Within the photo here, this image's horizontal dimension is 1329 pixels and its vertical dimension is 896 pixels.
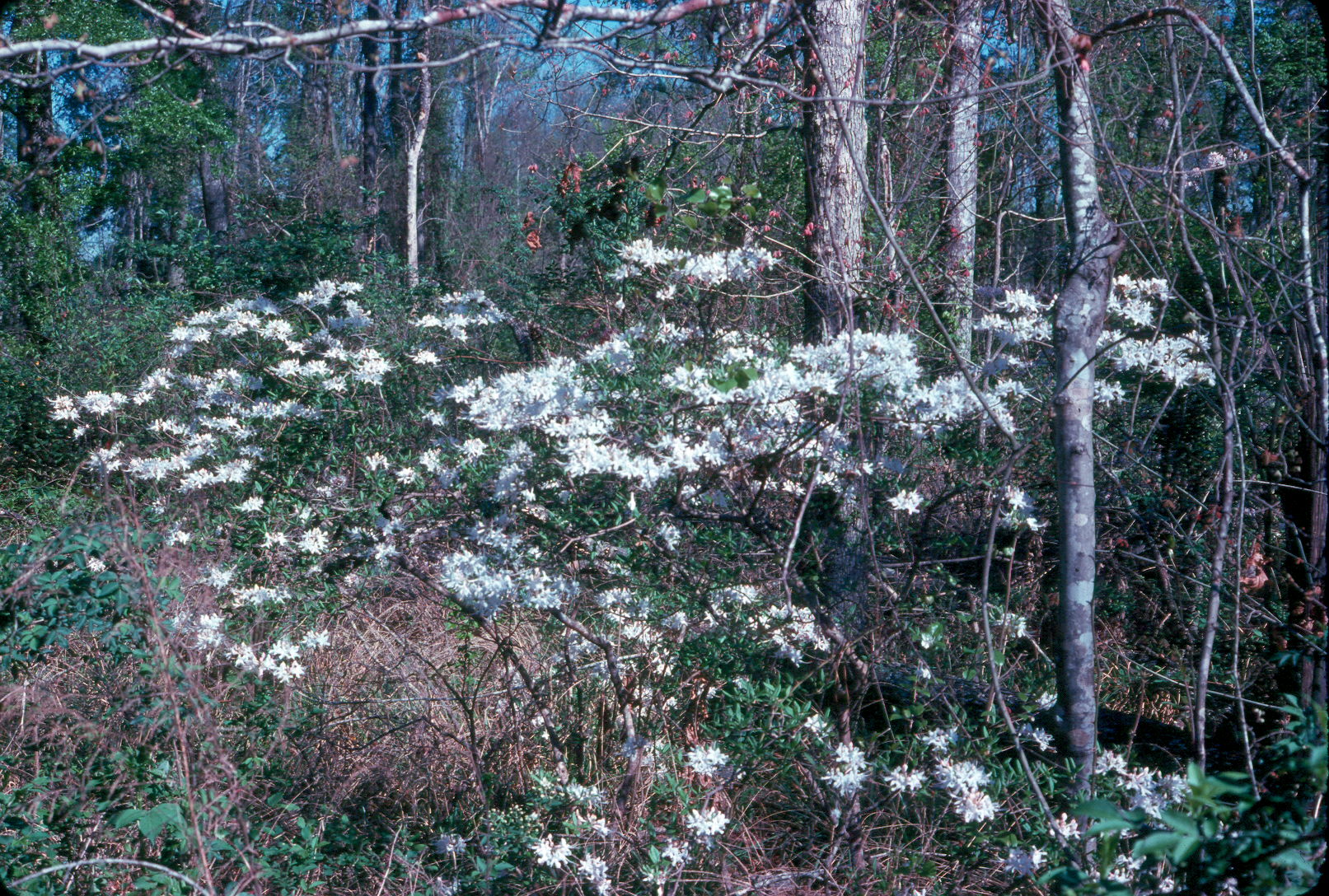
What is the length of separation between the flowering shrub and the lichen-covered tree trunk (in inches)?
8.2

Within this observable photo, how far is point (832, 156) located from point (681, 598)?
7.33 feet

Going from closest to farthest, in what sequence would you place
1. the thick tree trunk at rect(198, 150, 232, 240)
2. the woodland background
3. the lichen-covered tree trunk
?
the woodland background < the lichen-covered tree trunk < the thick tree trunk at rect(198, 150, 232, 240)

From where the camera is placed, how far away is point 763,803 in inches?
130

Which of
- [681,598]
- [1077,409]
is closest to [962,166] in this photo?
[1077,409]

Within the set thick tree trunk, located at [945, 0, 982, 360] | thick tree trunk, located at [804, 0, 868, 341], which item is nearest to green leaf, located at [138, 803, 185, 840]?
thick tree trunk, located at [804, 0, 868, 341]

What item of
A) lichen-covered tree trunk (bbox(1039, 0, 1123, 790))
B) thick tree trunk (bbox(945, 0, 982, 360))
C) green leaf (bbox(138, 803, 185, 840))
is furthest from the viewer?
thick tree trunk (bbox(945, 0, 982, 360))

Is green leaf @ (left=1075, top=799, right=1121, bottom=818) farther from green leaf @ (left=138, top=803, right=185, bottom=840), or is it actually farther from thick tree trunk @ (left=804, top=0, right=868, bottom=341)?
thick tree trunk @ (left=804, top=0, right=868, bottom=341)

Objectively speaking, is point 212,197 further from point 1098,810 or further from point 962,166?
point 1098,810

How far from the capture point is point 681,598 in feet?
11.2

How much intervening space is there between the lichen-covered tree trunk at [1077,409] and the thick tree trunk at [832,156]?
1143mm

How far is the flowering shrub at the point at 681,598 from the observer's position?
2859 mm

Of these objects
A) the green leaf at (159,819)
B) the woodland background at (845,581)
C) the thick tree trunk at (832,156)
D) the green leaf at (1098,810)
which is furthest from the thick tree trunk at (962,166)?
the green leaf at (159,819)

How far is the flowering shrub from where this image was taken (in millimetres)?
2859

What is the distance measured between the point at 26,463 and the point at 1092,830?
28.6 ft
